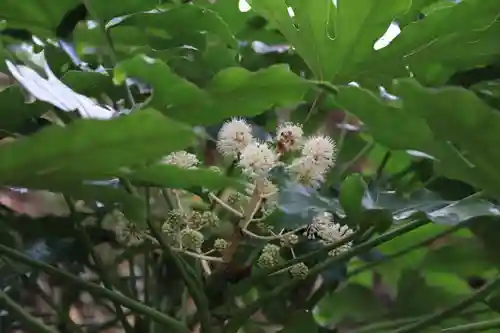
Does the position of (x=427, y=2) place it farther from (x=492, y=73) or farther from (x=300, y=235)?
(x=300, y=235)

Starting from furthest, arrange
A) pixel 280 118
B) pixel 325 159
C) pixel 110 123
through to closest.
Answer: pixel 280 118 → pixel 325 159 → pixel 110 123

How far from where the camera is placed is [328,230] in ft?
1.59

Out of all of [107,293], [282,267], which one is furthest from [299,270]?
[107,293]

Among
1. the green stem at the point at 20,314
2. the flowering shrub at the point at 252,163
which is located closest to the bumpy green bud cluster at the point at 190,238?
the flowering shrub at the point at 252,163

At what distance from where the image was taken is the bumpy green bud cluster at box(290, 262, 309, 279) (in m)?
0.49

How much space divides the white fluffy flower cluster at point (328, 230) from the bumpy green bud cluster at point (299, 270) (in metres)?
0.02

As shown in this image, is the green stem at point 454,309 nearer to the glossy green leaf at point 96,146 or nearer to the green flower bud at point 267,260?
the green flower bud at point 267,260

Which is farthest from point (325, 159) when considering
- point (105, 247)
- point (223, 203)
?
point (105, 247)

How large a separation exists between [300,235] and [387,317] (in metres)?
0.16

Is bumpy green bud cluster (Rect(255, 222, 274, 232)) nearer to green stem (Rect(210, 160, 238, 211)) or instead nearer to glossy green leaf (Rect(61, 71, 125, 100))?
green stem (Rect(210, 160, 238, 211))

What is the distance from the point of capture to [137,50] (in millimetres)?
556

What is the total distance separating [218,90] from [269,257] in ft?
0.50

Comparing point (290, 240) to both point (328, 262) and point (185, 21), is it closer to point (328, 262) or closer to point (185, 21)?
point (328, 262)

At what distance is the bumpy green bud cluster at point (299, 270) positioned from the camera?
0.49 m
